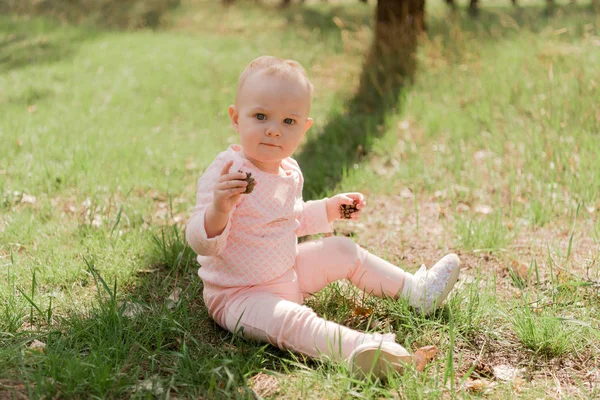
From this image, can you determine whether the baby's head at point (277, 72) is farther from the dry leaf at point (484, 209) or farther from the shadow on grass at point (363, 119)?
the dry leaf at point (484, 209)

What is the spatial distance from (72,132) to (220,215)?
3302mm

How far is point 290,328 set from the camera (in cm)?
240

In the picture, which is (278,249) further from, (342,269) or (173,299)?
(173,299)

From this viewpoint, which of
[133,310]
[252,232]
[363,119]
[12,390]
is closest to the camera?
[12,390]

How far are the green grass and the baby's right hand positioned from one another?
1.85 ft

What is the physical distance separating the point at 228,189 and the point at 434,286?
102 cm

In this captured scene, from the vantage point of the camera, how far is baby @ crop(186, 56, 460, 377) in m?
2.33

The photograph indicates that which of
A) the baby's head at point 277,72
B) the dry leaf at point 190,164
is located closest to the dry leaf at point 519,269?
the baby's head at point 277,72

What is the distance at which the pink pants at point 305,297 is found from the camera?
2352 mm

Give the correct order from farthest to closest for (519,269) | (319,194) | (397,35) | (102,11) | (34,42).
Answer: (102,11) < (34,42) < (397,35) < (319,194) < (519,269)

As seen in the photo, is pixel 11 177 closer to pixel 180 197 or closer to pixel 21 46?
pixel 180 197

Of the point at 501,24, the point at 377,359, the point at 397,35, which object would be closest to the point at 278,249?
the point at 377,359

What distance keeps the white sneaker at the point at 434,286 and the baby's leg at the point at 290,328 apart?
1.26 ft

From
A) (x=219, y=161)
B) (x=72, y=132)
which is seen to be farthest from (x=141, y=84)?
(x=219, y=161)
